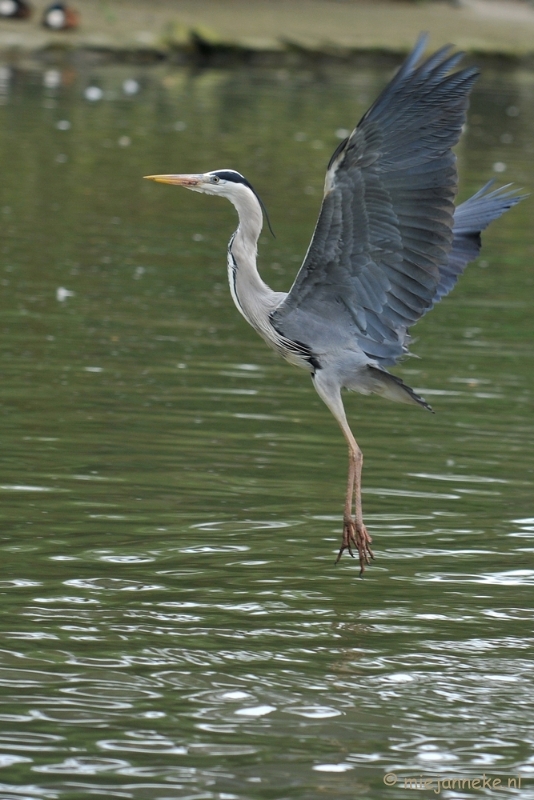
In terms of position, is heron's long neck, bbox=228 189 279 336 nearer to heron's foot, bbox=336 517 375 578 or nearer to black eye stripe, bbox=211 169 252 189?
black eye stripe, bbox=211 169 252 189

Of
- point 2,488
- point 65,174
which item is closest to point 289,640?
point 2,488

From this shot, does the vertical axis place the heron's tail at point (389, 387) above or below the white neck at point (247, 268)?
below

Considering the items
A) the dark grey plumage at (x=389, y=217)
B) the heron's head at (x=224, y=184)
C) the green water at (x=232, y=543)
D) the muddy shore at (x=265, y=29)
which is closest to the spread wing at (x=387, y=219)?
the dark grey plumage at (x=389, y=217)

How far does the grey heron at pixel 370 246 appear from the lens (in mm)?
5641

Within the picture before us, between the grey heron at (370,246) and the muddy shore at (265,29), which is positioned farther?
the muddy shore at (265,29)

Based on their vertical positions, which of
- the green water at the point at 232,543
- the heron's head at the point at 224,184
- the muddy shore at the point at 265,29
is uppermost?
the muddy shore at the point at 265,29

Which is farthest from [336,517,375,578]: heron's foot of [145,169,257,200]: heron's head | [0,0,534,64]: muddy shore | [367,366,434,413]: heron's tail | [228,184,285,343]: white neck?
[0,0,534,64]: muddy shore

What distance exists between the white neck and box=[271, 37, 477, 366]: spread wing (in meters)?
0.07

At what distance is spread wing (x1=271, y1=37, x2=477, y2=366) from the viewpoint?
5625mm

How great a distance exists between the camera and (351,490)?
601 centimetres

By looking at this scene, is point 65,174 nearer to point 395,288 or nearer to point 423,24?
point 395,288

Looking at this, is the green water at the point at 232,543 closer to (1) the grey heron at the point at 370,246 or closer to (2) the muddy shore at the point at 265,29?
(1) the grey heron at the point at 370,246

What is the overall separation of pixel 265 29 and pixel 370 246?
3113 cm

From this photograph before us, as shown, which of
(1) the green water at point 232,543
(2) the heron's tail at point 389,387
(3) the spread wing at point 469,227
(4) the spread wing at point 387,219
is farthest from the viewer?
(3) the spread wing at point 469,227
